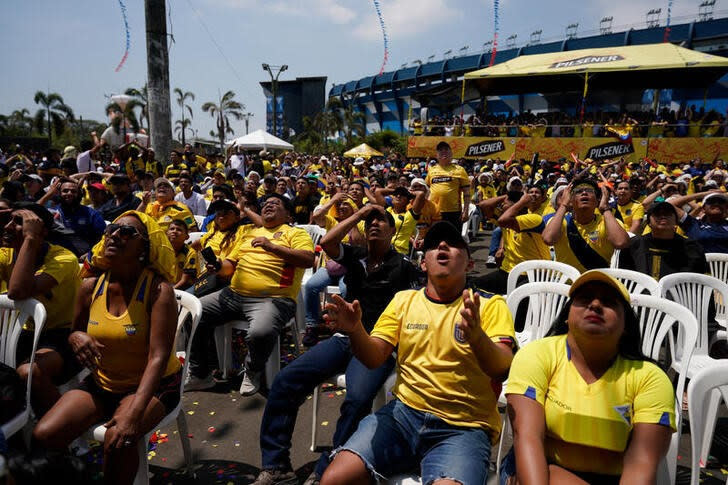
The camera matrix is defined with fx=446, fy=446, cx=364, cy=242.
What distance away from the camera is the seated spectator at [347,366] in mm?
2678

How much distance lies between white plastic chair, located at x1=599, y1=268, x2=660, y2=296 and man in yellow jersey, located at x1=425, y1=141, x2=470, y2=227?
10.2 ft

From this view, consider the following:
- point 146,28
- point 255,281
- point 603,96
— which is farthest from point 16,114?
point 255,281

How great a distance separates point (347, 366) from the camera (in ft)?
9.90

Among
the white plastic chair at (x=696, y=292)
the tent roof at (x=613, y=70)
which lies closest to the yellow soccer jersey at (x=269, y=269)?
the white plastic chair at (x=696, y=292)

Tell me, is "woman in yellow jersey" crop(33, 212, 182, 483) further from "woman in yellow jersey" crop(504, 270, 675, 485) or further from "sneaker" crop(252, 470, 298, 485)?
"woman in yellow jersey" crop(504, 270, 675, 485)

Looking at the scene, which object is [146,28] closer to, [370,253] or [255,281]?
[255,281]

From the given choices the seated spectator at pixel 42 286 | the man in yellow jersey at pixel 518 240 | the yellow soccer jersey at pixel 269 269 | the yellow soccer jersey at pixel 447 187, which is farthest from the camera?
the yellow soccer jersey at pixel 447 187

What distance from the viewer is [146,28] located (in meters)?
9.63

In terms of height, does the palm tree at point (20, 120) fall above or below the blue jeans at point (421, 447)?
above

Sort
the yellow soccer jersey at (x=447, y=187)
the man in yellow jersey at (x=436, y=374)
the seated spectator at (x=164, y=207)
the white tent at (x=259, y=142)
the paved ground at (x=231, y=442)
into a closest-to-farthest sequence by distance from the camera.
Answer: the man in yellow jersey at (x=436, y=374), the paved ground at (x=231, y=442), the seated spectator at (x=164, y=207), the yellow soccer jersey at (x=447, y=187), the white tent at (x=259, y=142)

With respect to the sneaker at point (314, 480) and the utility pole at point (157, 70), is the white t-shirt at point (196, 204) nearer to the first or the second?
the utility pole at point (157, 70)

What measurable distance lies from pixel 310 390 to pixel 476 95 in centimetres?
2743

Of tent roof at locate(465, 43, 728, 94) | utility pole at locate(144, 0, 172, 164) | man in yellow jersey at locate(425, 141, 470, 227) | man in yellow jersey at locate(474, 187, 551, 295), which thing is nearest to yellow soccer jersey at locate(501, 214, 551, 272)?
man in yellow jersey at locate(474, 187, 551, 295)

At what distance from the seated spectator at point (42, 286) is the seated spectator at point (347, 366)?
1.39 metres
